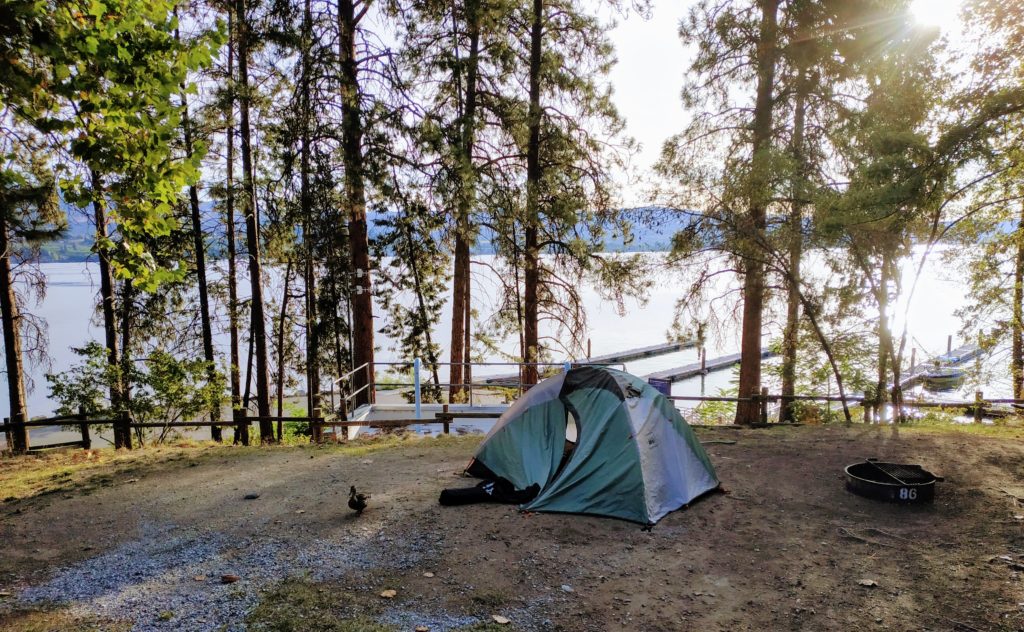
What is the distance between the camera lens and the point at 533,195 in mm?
11945

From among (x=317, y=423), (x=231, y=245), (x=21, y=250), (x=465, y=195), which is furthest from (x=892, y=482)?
(x=21, y=250)

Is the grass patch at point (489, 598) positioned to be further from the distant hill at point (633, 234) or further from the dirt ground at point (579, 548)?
the distant hill at point (633, 234)

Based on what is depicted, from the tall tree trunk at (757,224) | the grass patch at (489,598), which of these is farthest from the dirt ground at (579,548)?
the tall tree trunk at (757,224)

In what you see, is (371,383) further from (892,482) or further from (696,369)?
(696,369)

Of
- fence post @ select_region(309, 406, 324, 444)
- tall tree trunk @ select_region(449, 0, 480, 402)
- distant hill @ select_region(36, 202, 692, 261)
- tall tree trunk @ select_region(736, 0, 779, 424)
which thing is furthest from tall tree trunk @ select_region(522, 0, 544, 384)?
fence post @ select_region(309, 406, 324, 444)

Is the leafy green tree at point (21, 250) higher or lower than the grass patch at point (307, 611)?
higher

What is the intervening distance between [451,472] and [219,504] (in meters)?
2.65

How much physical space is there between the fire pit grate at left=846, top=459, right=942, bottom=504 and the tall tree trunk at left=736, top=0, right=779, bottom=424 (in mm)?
4224

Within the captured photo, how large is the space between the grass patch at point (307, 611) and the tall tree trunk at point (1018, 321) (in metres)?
14.5

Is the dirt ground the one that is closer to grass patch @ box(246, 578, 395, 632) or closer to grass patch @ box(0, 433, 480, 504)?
grass patch @ box(246, 578, 395, 632)

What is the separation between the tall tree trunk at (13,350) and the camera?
39.1 ft

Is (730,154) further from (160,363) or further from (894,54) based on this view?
(160,363)

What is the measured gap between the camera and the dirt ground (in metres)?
4.09

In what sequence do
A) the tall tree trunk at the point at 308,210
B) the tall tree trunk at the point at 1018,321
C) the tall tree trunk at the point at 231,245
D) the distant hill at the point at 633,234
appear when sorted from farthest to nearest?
1. the tall tree trunk at the point at 1018,321
2. the tall tree trunk at the point at 231,245
3. the distant hill at the point at 633,234
4. the tall tree trunk at the point at 308,210
